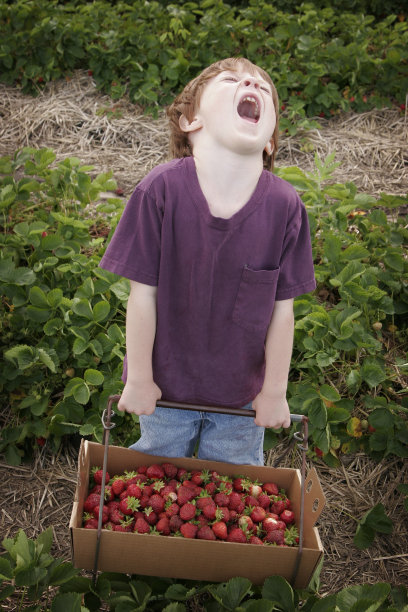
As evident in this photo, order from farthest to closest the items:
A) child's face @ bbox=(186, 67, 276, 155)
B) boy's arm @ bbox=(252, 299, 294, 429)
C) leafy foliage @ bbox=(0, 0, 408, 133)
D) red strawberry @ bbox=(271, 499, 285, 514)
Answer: leafy foliage @ bbox=(0, 0, 408, 133), red strawberry @ bbox=(271, 499, 285, 514), boy's arm @ bbox=(252, 299, 294, 429), child's face @ bbox=(186, 67, 276, 155)

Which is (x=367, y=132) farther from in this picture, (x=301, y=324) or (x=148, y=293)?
(x=148, y=293)

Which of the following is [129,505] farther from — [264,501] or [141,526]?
[264,501]

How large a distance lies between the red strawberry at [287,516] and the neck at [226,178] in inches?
35.5

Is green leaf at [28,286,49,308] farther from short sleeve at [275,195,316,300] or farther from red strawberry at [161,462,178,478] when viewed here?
short sleeve at [275,195,316,300]

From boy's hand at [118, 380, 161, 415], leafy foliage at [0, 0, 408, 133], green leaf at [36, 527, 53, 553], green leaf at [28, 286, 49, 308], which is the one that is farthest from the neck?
leafy foliage at [0, 0, 408, 133]

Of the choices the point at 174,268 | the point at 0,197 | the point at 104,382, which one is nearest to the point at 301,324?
the point at 104,382

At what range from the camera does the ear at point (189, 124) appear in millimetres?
1292

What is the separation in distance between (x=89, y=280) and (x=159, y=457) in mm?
825

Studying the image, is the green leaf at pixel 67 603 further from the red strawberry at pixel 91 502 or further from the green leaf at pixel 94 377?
the green leaf at pixel 94 377

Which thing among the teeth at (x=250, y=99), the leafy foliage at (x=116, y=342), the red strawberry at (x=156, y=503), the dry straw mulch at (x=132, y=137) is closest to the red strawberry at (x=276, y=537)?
the red strawberry at (x=156, y=503)

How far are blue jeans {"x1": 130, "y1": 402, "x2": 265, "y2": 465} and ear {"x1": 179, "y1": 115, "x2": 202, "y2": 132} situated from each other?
2.56ft

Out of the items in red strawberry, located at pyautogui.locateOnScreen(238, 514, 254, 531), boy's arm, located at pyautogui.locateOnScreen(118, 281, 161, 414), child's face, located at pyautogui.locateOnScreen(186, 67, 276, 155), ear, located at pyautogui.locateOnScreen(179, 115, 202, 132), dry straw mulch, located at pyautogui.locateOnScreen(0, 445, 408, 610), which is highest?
child's face, located at pyautogui.locateOnScreen(186, 67, 276, 155)

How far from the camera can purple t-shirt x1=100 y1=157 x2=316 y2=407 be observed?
4.11ft

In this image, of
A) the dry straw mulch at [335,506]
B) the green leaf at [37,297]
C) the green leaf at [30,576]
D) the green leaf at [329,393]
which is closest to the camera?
the green leaf at [30,576]
